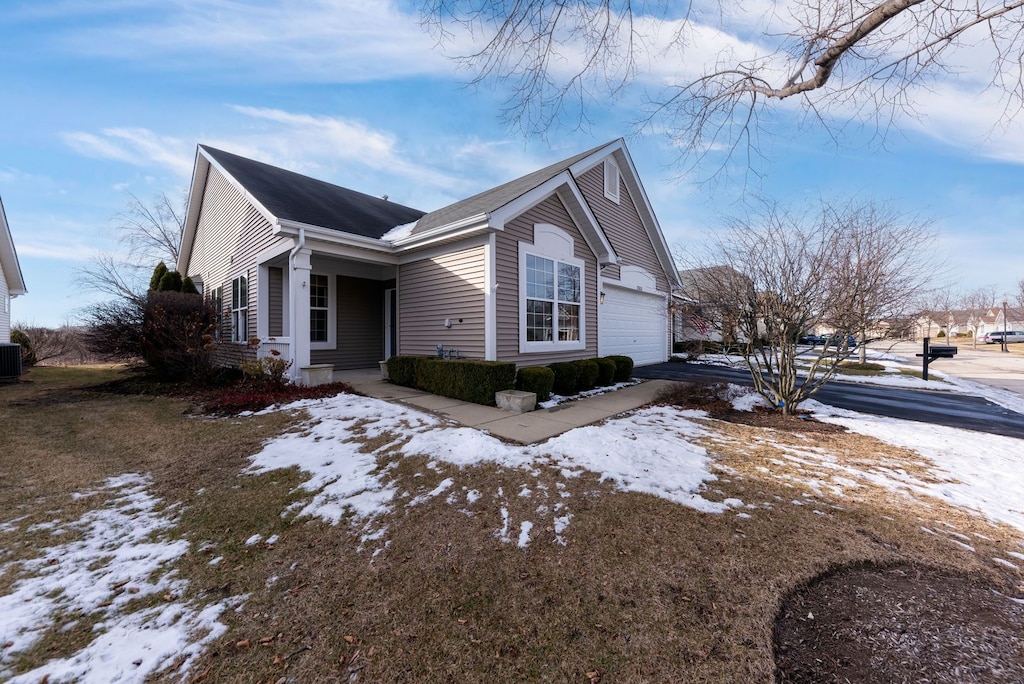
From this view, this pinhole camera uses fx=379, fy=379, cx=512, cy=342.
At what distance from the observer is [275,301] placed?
9727mm

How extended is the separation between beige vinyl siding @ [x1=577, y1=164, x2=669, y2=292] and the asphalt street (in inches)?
204

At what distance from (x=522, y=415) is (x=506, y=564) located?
12.2 feet

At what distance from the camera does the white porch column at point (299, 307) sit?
25.6 ft

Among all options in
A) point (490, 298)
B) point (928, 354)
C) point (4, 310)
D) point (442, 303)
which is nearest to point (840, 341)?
point (490, 298)

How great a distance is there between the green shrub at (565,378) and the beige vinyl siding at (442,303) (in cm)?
169

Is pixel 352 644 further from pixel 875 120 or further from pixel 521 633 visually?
pixel 875 120

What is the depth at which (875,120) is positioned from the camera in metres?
4.62

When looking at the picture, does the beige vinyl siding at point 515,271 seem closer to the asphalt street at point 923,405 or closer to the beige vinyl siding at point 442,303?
the beige vinyl siding at point 442,303

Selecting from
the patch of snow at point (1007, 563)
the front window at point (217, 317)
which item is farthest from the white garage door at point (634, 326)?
the front window at point (217, 317)

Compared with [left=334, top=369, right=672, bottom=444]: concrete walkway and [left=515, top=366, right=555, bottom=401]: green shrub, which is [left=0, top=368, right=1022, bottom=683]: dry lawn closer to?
[left=334, top=369, right=672, bottom=444]: concrete walkway

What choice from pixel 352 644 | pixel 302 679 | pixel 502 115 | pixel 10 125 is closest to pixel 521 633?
pixel 352 644

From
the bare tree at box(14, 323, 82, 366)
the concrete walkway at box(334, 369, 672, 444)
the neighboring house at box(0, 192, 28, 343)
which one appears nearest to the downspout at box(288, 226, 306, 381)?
the concrete walkway at box(334, 369, 672, 444)

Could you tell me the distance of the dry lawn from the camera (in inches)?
72.8

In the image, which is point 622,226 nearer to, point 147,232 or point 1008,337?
point 147,232
